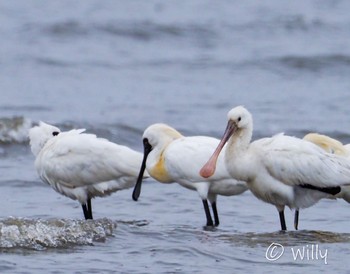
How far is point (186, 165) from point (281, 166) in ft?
3.88

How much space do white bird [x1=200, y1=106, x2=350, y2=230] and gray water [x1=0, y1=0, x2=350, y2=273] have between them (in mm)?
402

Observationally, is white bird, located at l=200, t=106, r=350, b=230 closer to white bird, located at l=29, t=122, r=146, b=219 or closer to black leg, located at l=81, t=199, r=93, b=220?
white bird, located at l=29, t=122, r=146, b=219

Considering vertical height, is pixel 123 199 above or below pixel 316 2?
below

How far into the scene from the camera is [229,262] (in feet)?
33.0

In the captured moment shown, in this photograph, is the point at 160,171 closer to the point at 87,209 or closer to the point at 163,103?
the point at 87,209

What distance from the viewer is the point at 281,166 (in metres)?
11.5

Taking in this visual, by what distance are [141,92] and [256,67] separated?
3815 mm

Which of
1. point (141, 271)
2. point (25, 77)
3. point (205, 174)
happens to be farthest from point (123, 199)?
point (25, 77)

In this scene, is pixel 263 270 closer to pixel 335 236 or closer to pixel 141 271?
pixel 141 271

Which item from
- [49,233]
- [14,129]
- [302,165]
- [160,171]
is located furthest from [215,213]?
[14,129]

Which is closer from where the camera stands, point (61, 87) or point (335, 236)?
point (335, 236)

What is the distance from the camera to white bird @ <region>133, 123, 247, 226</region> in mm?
12328

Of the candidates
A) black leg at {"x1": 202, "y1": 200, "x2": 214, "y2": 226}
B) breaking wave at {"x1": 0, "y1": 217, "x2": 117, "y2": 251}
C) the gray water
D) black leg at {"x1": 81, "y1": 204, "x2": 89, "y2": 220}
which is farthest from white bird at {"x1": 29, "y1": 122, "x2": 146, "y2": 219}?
breaking wave at {"x1": 0, "y1": 217, "x2": 117, "y2": 251}

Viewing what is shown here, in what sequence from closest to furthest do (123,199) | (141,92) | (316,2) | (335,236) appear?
(335,236)
(123,199)
(141,92)
(316,2)
